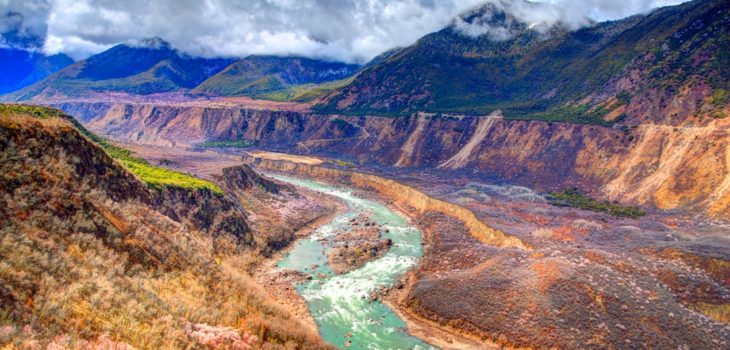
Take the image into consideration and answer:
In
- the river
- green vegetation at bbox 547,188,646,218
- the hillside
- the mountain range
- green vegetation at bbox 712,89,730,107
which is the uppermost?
the mountain range

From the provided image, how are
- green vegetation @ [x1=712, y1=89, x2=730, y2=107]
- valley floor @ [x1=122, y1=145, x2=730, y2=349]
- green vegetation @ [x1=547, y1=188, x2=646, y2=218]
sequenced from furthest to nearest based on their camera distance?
1. green vegetation @ [x1=712, y1=89, x2=730, y2=107]
2. green vegetation @ [x1=547, y1=188, x2=646, y2=218]
3. valley floor @ [x1=122, y1=145, x2=730, y2=349]

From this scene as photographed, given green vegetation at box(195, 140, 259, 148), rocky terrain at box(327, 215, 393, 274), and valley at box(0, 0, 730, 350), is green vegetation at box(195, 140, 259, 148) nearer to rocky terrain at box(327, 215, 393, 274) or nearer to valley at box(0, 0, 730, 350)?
valley at box(0, 0, 730, 350)

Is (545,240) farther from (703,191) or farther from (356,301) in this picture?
(703,191)

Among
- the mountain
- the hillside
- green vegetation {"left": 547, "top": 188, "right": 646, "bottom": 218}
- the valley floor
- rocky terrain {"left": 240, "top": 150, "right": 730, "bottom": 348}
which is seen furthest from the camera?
the mountain

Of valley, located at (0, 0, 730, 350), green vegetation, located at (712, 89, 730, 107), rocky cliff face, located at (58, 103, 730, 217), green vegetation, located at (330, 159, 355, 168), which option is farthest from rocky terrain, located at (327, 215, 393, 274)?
green vegetation, located at (712, 89, 730, 107)

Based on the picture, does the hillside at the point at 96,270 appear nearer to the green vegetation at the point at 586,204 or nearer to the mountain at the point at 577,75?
the green vegetation at the point at 586,204

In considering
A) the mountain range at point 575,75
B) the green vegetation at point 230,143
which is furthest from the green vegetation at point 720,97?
the green vegetation at point 230,143

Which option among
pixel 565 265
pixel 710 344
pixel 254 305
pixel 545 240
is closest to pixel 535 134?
pixel 545 240

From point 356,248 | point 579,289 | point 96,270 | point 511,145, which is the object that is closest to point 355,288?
point 356,248
